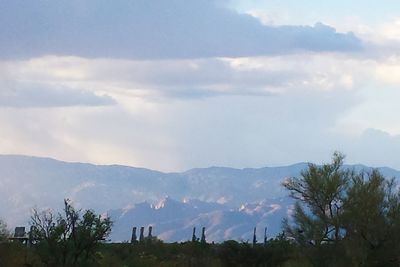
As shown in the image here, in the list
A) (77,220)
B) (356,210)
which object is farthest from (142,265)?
(356,210)

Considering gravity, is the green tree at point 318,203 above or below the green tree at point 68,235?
above

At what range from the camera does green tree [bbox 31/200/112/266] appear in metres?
42.6

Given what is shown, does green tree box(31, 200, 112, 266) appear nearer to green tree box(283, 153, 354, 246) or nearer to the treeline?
the treeline

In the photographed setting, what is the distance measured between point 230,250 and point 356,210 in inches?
360

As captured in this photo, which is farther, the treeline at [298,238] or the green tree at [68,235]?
the treeline at [298,238]

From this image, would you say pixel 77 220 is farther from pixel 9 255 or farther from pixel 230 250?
pixel 230 250

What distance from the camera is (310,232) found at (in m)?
58.4

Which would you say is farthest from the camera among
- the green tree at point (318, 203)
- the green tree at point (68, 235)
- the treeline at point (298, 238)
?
the green tree at point (318, 203)

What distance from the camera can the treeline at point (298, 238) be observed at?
43.2 metres

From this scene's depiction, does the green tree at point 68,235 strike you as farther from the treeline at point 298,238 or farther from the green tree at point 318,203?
the green tree at point 318,203

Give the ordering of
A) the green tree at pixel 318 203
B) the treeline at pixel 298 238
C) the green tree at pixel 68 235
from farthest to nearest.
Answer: the green tree at pixel 318 203, the treeline at pixel 298 238, the green tree at pixel 68 235

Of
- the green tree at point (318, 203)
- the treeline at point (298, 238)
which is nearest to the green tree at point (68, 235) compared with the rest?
the treeline at point (298, 238)

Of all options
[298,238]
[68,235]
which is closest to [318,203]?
[298,238]

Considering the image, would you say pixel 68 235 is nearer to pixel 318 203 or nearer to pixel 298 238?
pixel 298 238
